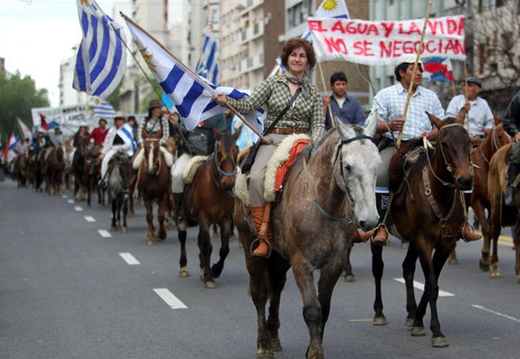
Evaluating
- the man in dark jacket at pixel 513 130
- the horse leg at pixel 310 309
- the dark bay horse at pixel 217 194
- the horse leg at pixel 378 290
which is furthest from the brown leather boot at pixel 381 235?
the dark bay horse at pixel 217 194

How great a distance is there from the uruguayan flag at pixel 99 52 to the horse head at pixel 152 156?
231 inches

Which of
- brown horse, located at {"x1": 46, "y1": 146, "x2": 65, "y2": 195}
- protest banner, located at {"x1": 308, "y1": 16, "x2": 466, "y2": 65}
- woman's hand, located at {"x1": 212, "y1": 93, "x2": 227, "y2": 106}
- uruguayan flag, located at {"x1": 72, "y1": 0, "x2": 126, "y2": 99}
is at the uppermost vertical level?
protest banner, located at {"x1": 308, "y1": 16, "x2": 466, "y2": 65}

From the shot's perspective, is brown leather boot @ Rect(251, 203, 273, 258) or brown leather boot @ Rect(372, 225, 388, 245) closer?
brown leather boot @ Rect(251, 203, 273, 258)

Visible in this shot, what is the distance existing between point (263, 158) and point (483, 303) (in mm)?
3872

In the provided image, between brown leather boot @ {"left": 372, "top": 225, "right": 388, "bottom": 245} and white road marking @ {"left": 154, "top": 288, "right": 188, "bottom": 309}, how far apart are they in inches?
101

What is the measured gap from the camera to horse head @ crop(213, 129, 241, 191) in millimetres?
13750

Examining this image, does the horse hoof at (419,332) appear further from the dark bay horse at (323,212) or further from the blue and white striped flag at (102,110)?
the blue and white striped flag at (102,110)

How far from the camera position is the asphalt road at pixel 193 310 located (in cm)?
888

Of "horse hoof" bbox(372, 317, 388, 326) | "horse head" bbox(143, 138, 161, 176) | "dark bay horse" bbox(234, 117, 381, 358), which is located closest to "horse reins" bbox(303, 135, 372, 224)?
"dark bay horse" bbox(234, 117, 381, 358)

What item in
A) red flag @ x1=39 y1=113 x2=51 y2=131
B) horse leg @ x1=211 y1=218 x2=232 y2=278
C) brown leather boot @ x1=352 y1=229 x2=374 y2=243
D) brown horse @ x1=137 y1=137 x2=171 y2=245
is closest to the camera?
brown leather boot @ x1=352 y1=229 x2=374 y2=243

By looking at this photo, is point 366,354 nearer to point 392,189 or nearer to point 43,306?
A: point 392,189

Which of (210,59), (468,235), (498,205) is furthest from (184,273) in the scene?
(210,59)

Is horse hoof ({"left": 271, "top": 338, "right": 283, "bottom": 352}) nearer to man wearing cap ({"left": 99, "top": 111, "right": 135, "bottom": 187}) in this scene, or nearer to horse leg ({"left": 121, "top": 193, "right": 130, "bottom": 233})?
horse leg ({"left": 121, "top": 193, "right": 130, "bottom": 233})

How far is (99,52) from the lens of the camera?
12.6 metres
